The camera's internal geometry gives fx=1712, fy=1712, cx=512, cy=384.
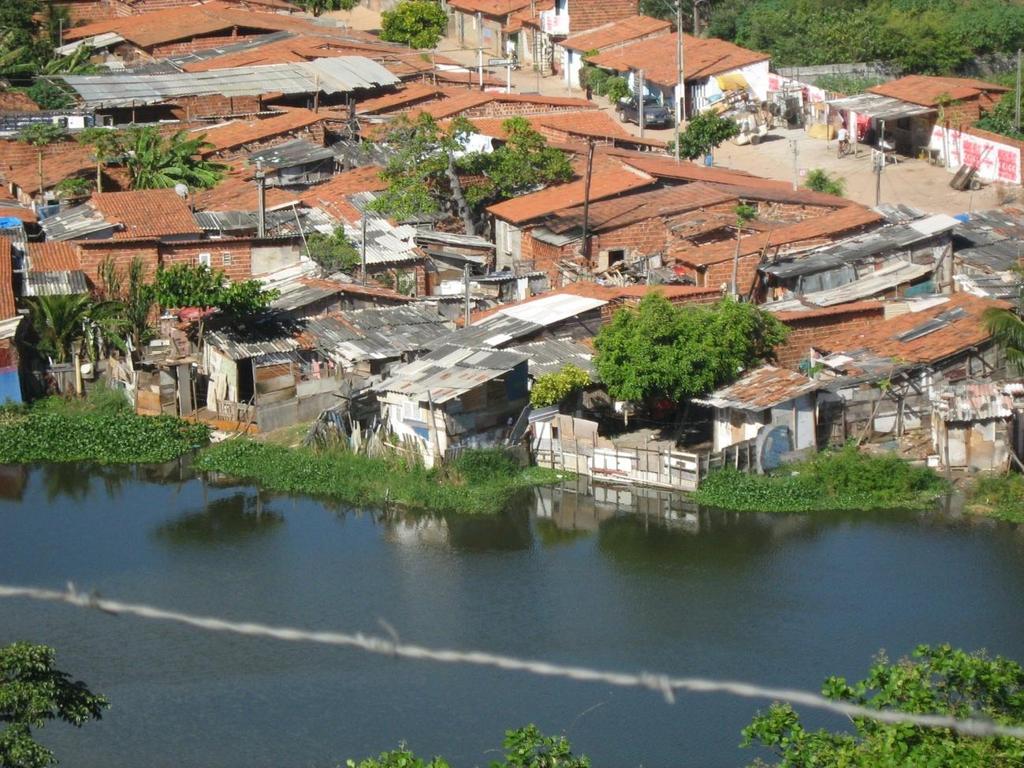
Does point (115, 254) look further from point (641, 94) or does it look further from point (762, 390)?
point (641, 94)

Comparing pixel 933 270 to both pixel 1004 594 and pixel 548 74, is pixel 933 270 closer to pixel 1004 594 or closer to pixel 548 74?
pixel 1004 594

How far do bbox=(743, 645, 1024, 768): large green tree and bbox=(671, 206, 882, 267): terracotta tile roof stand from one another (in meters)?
16.4

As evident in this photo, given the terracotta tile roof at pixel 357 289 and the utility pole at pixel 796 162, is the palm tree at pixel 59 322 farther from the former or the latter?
the utility pole at pixel 796 162

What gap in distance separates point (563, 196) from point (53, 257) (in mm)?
9636

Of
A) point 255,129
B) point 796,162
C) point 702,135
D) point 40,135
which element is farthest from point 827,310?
point 40,135

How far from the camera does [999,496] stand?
2277 centimetres

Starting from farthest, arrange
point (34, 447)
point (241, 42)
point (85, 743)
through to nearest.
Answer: point (241, 42) → point (34, 447) → point (85, 743)

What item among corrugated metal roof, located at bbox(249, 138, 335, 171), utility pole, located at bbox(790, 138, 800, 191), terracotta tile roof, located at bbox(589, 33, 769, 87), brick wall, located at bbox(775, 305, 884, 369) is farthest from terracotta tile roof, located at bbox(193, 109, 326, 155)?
brick wall, located at bbox(775, 305, 884, 369)

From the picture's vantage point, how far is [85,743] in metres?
17.4

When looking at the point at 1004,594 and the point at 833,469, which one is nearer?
the point at 1004,594

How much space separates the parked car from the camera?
138ft

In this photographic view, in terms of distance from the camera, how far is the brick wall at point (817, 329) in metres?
26.2

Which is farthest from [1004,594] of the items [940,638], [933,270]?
[933,270]

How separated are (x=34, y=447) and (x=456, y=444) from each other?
22.5ft
